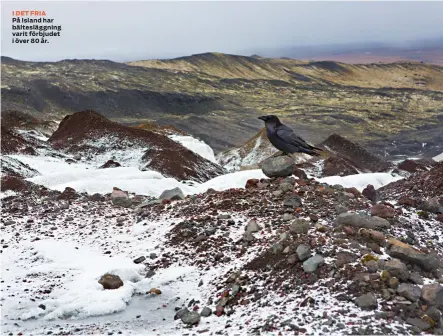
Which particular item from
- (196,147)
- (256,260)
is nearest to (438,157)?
(196,147)

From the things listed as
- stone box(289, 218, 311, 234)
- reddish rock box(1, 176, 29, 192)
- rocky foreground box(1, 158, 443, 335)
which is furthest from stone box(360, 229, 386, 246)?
reddish rock box(1, 176, 29, 192)

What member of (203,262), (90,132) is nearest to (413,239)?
(203,262)

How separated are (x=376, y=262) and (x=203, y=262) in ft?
11.8

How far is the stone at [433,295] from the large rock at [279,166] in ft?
20.2

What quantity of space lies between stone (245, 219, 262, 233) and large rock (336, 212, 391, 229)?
1.76 meters

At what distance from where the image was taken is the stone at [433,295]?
6.23 metres

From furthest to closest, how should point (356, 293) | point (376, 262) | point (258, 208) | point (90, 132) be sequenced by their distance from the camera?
point (90, 132) < point (258, 208) < point (376, 262) < point (356, 293)

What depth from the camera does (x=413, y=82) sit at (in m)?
180

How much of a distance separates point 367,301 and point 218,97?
11457 centimetres

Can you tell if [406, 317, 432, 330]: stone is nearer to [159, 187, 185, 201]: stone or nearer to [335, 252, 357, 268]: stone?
[335, 252, 357, 268]: stone

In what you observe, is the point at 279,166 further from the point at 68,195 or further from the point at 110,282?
the point at 68,195

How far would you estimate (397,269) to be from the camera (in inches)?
267

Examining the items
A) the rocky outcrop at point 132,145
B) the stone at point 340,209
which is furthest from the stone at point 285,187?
the rocky outcrop at point 132,145

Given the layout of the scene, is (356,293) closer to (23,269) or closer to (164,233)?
(164,233)
